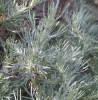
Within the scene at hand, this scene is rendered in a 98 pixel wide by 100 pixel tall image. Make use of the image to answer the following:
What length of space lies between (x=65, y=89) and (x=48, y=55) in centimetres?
13

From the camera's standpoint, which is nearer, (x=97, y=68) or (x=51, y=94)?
(x=51, y=94)

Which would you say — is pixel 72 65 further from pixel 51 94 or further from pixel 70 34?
pixel 70 34

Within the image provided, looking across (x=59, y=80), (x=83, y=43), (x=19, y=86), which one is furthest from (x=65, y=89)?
(x=83, y=43)

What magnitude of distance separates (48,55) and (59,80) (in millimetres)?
100

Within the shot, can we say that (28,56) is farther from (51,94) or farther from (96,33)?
(96,33)

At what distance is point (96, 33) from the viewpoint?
3.94ft

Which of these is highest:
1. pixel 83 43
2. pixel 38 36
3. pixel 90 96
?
pixel 38 36

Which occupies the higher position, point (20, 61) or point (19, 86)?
point (20, 61)

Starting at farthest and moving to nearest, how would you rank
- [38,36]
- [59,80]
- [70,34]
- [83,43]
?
1. [70,34]
2. [83,43]
3. [59,80]
4. [38,36]

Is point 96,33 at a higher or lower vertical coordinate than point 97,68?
higher

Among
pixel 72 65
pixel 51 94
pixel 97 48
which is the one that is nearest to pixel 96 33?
pixel 97 48

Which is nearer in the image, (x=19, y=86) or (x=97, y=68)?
(x=19, y=86)

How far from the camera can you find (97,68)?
1.12m

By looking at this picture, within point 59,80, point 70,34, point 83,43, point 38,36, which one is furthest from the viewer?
point 70,34
